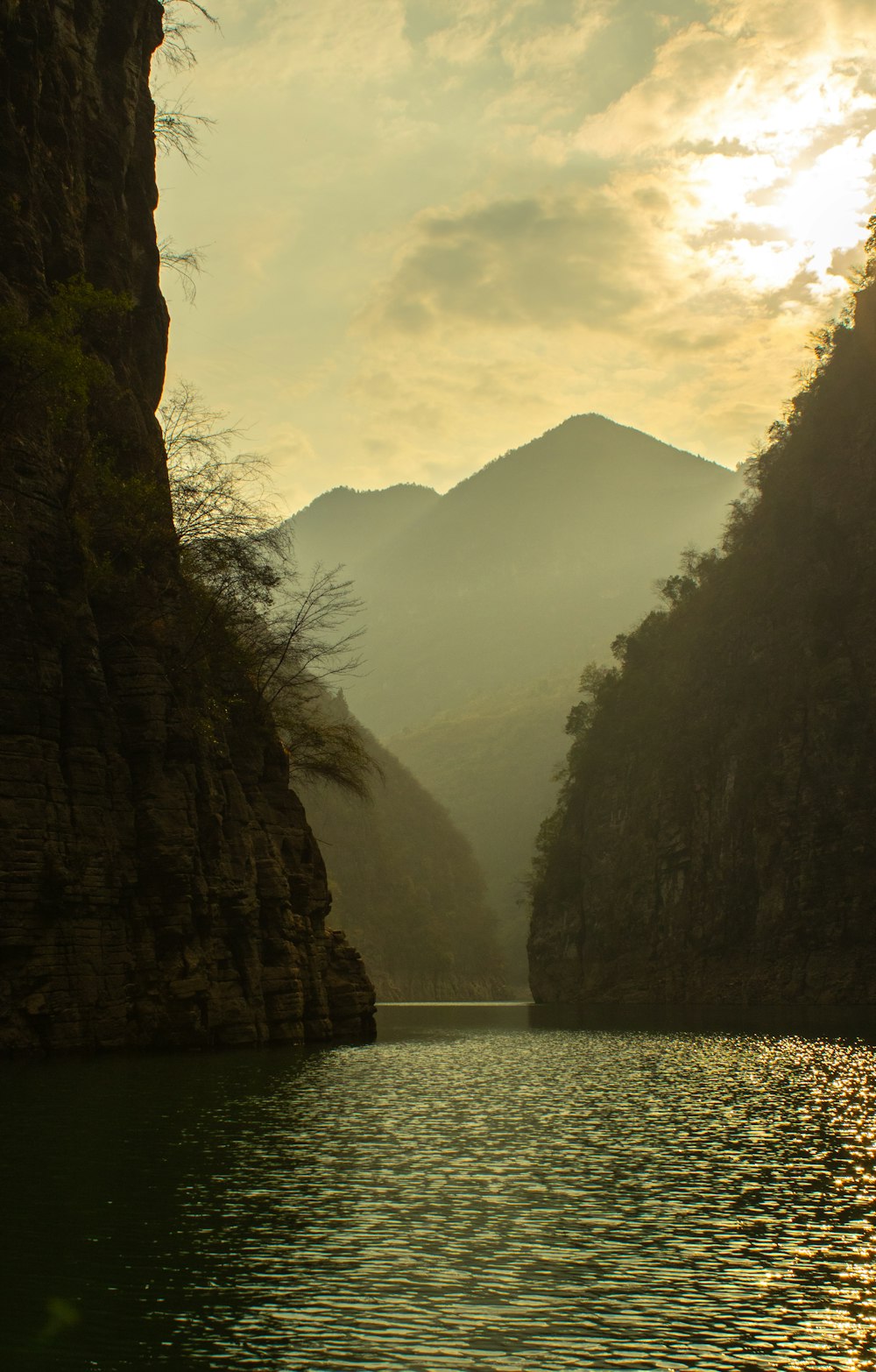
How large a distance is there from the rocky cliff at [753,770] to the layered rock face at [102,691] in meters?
47.1

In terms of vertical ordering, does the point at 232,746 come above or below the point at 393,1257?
above

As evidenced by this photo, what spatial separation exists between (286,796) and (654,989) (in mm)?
56143

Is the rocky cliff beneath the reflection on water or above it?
above

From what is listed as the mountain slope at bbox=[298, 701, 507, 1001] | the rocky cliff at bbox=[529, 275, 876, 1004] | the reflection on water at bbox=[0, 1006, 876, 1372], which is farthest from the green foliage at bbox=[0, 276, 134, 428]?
the mountain slope at bbox=[298, 701, 507, 1001]

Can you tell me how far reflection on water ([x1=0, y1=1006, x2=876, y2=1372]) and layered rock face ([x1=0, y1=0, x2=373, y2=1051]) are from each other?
15.8 feet

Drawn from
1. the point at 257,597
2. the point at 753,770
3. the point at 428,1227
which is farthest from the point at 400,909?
the point at 428,1227

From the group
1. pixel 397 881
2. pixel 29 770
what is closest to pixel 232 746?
pixel 29 770

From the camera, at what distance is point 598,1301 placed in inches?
486

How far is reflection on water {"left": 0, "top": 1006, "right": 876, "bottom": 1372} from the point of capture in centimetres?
1105

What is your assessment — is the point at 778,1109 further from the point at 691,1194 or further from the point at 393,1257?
the point at 393,1257

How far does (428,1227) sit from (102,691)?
24002 mm

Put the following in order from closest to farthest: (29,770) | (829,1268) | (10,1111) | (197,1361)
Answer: (197,1361)
(829,1268)
(10,1111)
(29,770)

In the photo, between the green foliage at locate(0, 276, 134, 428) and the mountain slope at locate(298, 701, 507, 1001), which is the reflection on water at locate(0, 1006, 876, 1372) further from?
the mountain slope at locate(298, 701, 507, 1001)

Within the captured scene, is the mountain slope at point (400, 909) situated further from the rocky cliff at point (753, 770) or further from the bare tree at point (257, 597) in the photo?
the bare tree at point (257, 597)
